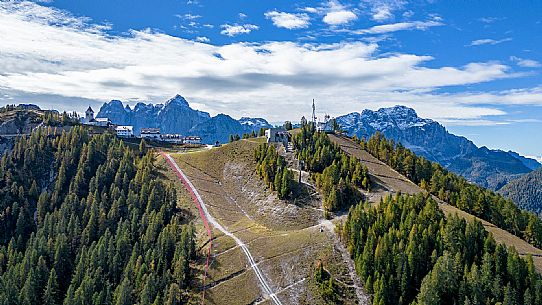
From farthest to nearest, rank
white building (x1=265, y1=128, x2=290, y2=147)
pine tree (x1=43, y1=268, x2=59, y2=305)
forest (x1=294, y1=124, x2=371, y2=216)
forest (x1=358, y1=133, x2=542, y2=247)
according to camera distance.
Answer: white building (x1=265, y1=128, x2=290, y2=147), forest (x1=294, y1=124, x2=371, y2=216), forest (x1=358, y1=133, x2=542, y2=247), pine tree (x1=43, y1=268, x2=59, y2=305)

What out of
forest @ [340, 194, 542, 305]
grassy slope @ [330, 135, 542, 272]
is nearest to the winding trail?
forest @ [340, 194, 542, 305]

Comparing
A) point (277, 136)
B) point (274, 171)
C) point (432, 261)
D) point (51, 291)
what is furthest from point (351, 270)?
point (277, 136)

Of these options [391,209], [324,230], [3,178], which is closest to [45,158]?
[3,178]

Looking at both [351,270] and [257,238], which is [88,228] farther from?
[351,270]

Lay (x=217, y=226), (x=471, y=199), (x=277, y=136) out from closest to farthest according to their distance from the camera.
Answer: (x=217, y=226) → (x=471, y=199) → (x=277, y=136)

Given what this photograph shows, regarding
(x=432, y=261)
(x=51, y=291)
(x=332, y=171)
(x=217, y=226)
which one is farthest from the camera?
(x=332, y=171)

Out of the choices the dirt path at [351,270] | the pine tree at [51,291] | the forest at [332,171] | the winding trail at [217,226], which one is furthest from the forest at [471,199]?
the pine tree at [51,291]

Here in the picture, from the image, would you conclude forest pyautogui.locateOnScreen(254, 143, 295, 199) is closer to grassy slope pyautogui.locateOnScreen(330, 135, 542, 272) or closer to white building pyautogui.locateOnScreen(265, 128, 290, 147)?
white building pyautogui.locateOnScreen(265, 128, 290, 147)
